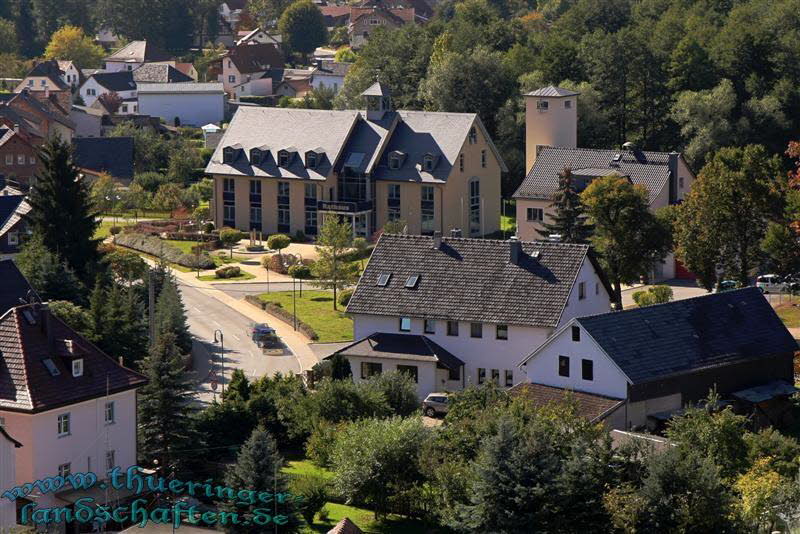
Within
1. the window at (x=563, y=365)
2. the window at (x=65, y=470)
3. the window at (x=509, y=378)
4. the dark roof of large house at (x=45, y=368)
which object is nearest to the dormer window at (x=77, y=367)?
the dark roof of large house at (x=45, y=368)

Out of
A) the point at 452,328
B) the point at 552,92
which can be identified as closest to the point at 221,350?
the point at 452,328

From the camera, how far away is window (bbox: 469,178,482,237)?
9525cm

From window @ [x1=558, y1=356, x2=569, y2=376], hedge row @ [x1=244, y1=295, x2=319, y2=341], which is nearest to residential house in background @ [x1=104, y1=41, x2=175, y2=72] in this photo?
hedge row @ [x1=244, y1=295, x2=319, y2=341]

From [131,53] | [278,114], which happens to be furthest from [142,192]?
[131,53]

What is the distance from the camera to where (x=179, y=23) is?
603 feet

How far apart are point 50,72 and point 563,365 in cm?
9886

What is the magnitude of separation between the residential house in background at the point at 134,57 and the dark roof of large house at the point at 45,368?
10780 cm

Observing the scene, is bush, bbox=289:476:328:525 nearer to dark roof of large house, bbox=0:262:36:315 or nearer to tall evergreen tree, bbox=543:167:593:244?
dark roof of large house, bbox=0:262:36:315

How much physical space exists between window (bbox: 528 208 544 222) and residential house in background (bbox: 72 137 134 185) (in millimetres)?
31418

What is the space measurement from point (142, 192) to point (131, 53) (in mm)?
63973

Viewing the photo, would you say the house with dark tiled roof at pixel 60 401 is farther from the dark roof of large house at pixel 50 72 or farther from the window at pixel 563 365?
the dark roof of large house at pixel 50 72

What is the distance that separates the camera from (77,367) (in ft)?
172

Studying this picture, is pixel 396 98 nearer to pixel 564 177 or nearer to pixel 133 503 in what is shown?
pixel 564 177

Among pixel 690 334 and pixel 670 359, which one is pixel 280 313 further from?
pixel 670 359
